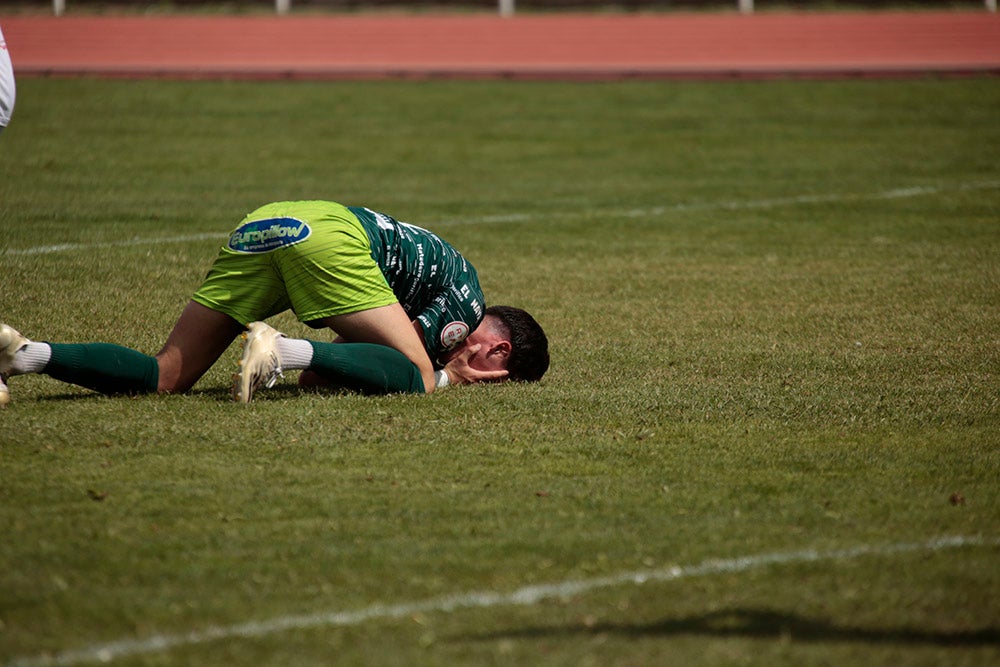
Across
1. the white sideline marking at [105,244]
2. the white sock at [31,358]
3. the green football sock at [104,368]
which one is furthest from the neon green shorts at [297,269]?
the white sideline marking at [105,244]

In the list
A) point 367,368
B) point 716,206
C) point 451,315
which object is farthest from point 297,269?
point 716,206

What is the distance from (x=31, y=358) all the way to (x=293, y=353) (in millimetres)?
1033

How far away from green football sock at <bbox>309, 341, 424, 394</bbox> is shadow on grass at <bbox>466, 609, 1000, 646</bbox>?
2258 mm

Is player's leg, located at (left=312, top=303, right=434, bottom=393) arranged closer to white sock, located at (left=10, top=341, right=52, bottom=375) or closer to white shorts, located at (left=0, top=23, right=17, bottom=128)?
white sock, located at (left=10, top=341, right=52, bottom=375)

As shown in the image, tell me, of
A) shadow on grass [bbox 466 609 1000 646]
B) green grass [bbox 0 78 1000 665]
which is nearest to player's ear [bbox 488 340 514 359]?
green grass [bbox 0 78 1000 665]

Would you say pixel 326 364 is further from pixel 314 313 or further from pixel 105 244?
pixel 105 244

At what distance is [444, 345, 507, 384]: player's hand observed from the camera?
5.86 metres

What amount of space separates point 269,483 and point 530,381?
6.03 feet

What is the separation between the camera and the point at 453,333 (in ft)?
18.7

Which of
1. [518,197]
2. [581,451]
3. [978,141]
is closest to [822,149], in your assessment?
[978,141]

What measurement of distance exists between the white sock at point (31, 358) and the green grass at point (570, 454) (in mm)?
183

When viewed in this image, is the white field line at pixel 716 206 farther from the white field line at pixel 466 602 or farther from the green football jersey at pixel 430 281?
the white field line at pixel 466 602

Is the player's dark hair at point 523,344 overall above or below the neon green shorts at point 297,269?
below

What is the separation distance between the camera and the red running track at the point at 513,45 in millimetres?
Result: 21734
